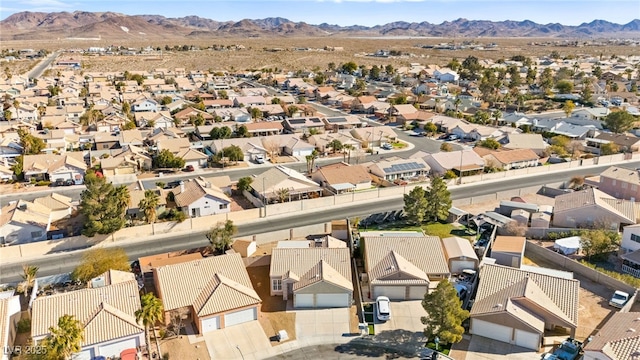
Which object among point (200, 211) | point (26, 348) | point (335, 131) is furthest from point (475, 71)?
point (26, 348)

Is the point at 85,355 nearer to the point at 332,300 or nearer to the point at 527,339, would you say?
the point at 332,300

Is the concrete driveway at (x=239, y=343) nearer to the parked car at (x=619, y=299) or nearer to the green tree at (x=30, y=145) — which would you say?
the parked car at (x=619, y=299)

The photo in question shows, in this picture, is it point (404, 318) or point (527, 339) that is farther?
point (404, 318)

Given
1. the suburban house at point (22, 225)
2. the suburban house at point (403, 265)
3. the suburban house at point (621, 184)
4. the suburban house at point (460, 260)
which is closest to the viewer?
the suburban house at point (403, 265)

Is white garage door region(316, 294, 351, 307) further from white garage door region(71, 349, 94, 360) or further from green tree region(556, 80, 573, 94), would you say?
green tree region(556, 80, 573, 94)

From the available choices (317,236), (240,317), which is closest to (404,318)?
(240,317)

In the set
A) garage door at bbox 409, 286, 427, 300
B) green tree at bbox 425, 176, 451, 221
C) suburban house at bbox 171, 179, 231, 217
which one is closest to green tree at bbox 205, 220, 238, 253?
suburban house at bbox 171, 179, 231, 217

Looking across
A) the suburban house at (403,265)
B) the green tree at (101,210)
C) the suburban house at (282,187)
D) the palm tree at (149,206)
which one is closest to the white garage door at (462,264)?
the suburban house at (403,265)
